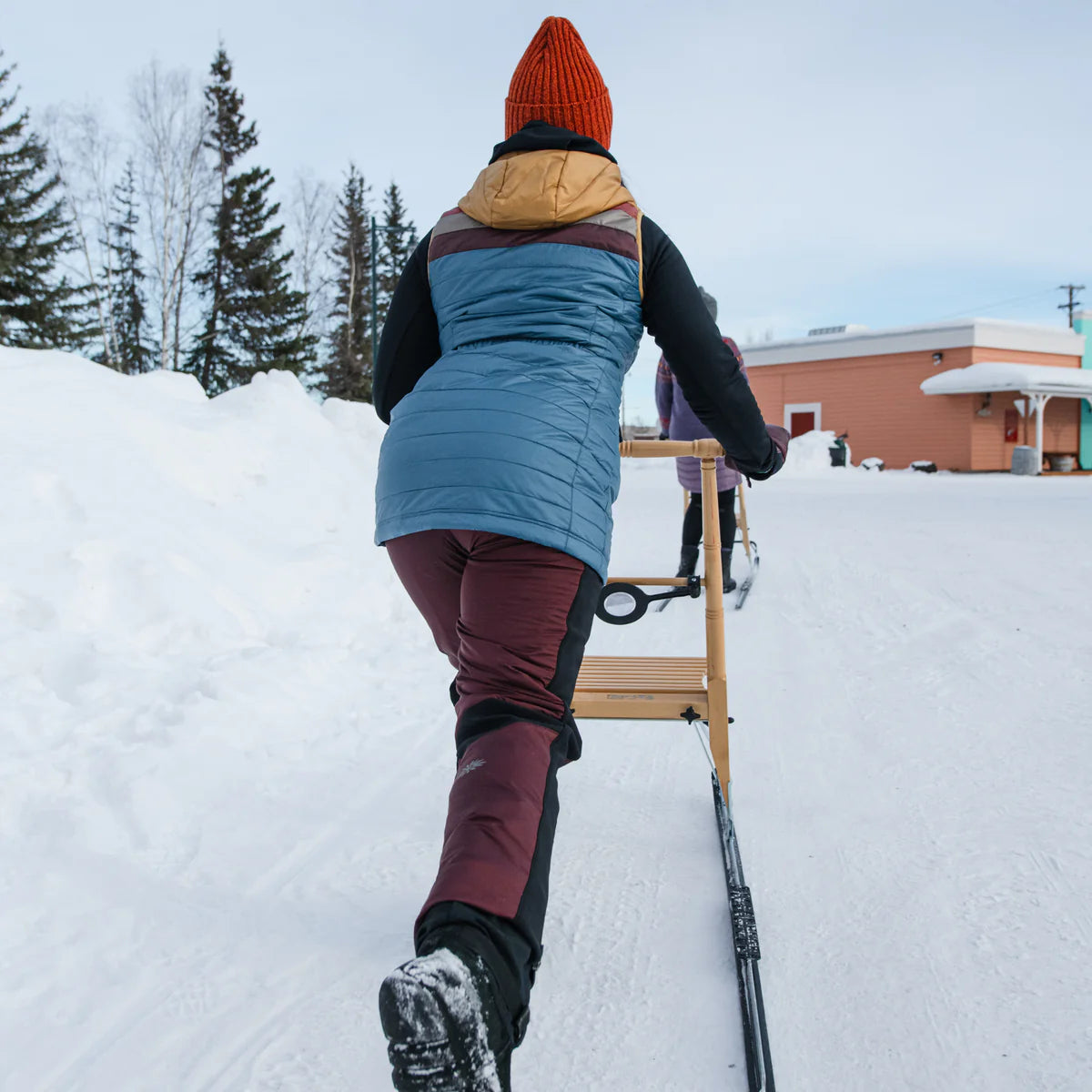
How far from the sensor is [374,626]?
473 centimetres

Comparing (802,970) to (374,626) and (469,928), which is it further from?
(374,626)

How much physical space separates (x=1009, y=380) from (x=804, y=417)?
651cm

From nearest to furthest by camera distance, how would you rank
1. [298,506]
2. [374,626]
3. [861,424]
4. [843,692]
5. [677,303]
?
[677,303], [843,692], [374,626], [298,506], [861,424]

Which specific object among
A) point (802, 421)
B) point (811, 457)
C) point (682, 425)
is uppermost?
point (802, 421)

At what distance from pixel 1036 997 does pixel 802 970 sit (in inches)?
17.6

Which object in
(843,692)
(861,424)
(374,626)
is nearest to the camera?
(843,692)

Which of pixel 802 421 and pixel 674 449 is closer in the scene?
pixel 674 449

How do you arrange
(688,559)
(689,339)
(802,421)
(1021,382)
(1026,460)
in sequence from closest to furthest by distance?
(689,339)
(688,559)
(1026,460)
(1021,382)
(802,421)

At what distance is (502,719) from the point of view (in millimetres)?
1256

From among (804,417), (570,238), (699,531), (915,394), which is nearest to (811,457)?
(915,394)

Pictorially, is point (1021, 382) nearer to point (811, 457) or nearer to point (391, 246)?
point (811, 457)

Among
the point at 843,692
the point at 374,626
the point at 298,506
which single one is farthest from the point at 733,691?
the point at 298,506

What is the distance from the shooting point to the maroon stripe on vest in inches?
57.4

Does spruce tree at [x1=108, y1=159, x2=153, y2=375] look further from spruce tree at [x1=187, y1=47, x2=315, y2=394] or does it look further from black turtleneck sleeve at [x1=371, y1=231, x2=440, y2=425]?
black turtleneck sleeve at [x1=371, y1=231, x2=440, y2=425]
